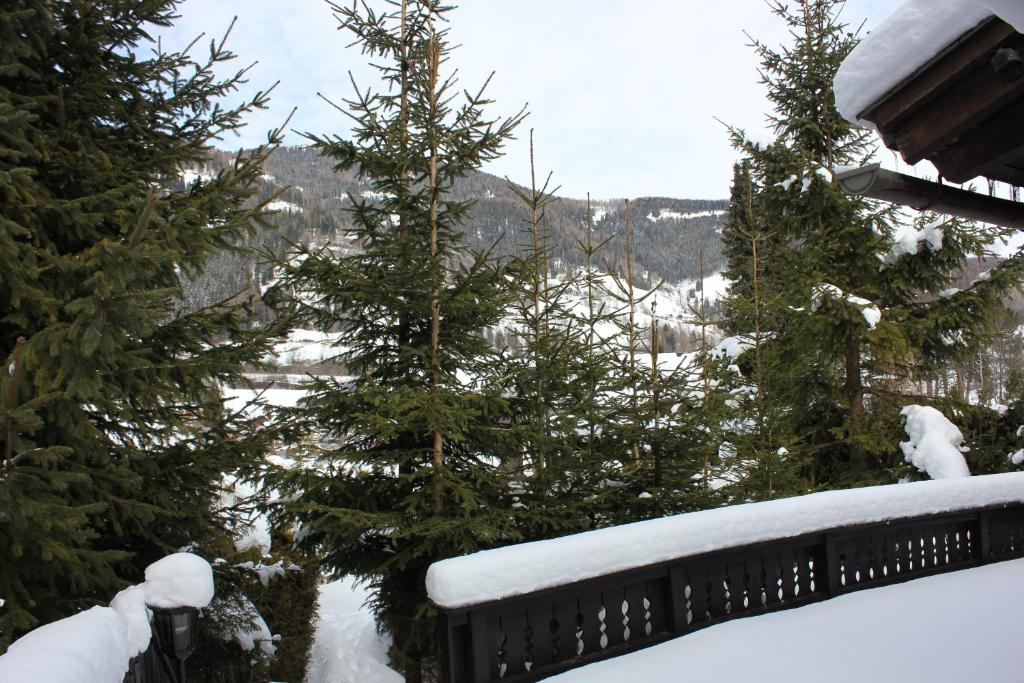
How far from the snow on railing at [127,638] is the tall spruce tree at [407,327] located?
2.30m

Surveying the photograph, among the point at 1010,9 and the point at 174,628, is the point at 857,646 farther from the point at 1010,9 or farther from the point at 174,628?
the point at 174,628

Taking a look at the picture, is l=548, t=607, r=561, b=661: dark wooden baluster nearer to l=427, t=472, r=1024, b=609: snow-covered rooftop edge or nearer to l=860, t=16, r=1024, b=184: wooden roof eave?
l=427, t=472, r=1024, b=609: snow-covered rooftop edge

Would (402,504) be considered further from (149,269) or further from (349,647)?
(349,647)

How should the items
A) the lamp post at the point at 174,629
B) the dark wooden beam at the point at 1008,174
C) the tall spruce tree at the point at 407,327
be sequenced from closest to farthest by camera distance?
the lamp post at the point at 174,629
the dark wooden beam at the point at 1008,174
the tall spruce tree at the point at 407,327

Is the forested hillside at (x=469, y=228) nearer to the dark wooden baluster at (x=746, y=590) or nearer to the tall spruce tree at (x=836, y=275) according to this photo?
the tall spruce tree at (x=836, y=275)

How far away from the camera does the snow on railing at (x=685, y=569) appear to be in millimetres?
3602

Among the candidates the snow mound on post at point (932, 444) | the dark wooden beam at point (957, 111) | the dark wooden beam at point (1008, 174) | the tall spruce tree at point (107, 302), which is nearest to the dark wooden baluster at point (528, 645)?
the tall spruce tree at point (107, 302)

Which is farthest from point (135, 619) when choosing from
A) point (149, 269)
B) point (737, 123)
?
point (737, 123)

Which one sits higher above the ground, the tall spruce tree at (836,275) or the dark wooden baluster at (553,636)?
the tall spruce tree at (836,275)

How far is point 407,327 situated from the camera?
631 centimetres

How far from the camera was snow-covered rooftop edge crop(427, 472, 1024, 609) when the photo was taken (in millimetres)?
3508

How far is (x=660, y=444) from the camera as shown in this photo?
6.53 m

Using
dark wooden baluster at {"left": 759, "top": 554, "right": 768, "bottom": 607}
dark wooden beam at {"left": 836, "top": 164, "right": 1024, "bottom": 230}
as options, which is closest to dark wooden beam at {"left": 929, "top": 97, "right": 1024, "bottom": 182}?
dark wooden beam at {"left": 836, "top": 164, "right": 1024, "bottom": 230}

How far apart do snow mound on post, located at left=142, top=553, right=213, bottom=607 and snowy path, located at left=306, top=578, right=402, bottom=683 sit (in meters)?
9.46
